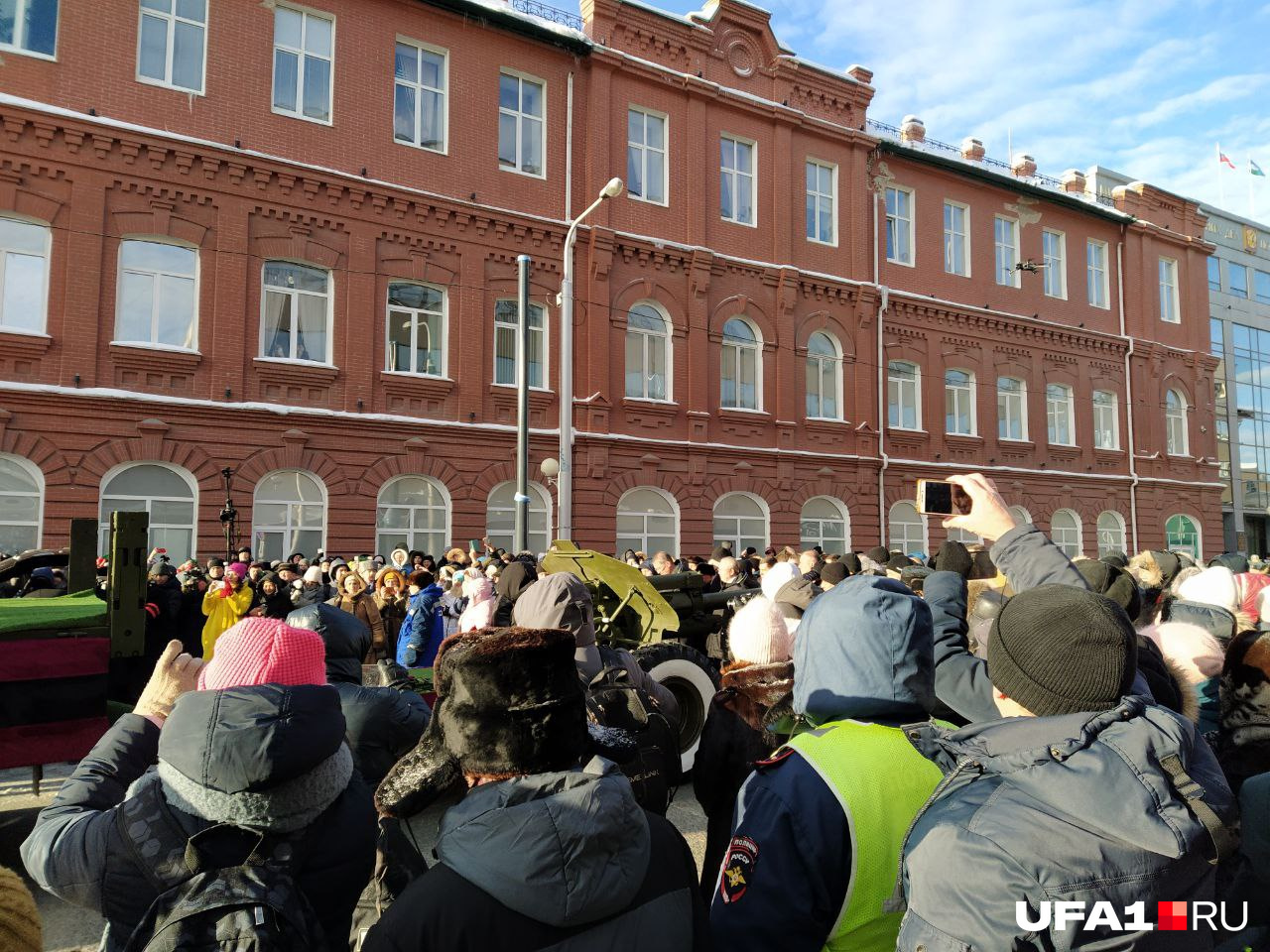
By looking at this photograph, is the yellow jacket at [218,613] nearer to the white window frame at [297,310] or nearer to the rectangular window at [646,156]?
the white window frame at [297,310]

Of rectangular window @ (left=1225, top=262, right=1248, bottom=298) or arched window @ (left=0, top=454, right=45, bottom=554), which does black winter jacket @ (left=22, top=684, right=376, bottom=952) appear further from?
rectangular window @ (left=1225, top=262, right=1248, bottom=298)

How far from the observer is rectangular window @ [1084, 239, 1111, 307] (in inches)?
1077

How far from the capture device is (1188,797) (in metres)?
1.53

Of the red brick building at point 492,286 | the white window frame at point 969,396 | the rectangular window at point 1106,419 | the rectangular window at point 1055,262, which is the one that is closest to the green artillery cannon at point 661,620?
the red brick building at point 492,286

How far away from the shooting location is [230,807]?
200 centimetres

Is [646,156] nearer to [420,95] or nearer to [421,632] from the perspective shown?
[420,95]

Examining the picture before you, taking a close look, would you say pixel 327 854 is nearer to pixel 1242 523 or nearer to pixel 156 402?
pixel 156 402

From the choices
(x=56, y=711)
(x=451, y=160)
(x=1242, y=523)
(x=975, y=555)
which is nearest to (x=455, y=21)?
(x=451, y=160)

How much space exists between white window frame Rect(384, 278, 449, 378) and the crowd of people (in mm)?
14062

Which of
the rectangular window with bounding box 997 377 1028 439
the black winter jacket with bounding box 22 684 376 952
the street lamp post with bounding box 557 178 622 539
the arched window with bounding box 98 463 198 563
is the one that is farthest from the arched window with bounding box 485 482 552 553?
the rectangular window with bounding box 997 377 1028 439

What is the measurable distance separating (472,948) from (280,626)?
3.90 feet

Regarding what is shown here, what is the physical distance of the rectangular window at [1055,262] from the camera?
26.4 metres

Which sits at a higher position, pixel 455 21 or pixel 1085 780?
pixel 455 21

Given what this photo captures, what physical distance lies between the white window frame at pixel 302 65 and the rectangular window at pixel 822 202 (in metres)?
11.9
